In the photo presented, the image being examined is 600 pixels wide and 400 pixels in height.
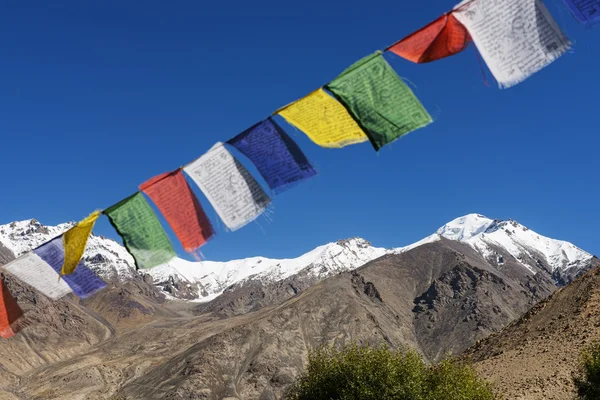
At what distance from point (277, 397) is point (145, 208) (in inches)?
4973

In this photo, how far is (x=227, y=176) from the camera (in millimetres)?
11094

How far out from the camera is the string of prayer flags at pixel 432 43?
9.34 metres

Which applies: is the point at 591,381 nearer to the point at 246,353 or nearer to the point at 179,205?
the point at 179,205

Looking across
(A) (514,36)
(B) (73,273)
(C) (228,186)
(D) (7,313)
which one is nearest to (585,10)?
(A) (514,36)

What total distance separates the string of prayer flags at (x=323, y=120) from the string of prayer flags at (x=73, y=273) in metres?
7.13

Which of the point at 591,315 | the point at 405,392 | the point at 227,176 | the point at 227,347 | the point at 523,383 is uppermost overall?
the point at 227,176

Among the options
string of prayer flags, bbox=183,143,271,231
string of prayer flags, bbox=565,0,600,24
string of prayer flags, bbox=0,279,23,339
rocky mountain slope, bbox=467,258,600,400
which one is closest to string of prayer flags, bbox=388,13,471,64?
string of prayer flags, bbox=565,0,600,24

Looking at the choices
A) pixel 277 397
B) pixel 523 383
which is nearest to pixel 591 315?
pixel 523 383

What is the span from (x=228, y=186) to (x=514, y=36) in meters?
6.59

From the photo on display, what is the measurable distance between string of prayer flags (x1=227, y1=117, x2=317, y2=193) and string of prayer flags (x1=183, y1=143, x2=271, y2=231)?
39 centimetres

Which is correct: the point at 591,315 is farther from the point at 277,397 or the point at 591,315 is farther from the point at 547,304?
the point at 277,397

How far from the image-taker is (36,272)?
13.0 metres

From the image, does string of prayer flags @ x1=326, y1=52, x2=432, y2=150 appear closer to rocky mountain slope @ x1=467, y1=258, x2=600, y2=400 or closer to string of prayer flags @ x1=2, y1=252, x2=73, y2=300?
string of prayer flags @ x1=2, y1=252, x2=73, y2=300

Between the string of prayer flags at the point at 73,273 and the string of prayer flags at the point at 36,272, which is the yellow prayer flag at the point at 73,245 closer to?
the string of prayer flags at the point at 73,273
